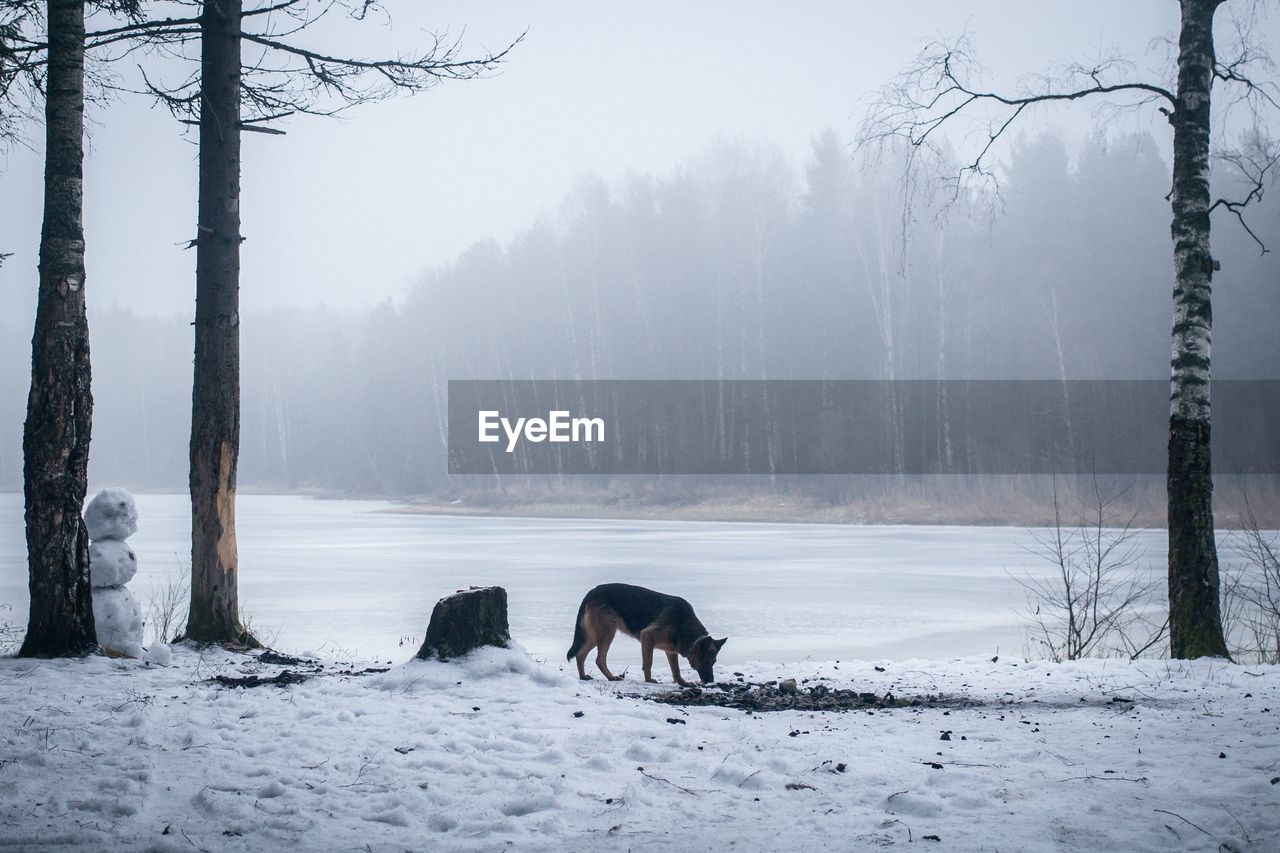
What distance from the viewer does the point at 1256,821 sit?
143 inches

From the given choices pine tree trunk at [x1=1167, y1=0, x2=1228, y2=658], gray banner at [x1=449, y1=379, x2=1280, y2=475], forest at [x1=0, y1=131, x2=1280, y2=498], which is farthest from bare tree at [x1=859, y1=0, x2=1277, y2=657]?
gray banner at [x1=449, y1=379, x2=1280, y2=475]

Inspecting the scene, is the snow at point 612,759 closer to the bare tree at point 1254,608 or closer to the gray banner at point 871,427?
the bare tree at point 1254,608

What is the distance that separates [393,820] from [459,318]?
56576 mm

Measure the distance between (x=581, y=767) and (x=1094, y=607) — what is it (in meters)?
6.47

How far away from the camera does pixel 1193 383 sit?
7.38 metres

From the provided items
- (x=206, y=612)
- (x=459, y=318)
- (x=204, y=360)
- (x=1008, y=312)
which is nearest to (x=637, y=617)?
(x=206, y=612)

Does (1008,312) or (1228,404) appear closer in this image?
(1228,404)

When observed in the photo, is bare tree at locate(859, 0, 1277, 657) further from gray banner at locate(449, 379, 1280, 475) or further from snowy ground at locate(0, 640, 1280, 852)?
gray banner at locate(449, 379, 1280, 475)

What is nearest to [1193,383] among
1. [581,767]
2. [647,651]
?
[647,651]

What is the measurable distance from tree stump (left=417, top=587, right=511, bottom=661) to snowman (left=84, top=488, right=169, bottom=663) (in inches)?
79.0

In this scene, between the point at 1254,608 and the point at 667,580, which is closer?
the point at 1254,608

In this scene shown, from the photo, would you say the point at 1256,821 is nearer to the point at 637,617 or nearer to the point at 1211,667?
the point at 1211,667

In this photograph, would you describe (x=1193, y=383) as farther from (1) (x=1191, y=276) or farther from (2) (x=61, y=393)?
(2) (x=61, y=393)

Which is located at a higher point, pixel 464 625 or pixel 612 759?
pixel 464 625
